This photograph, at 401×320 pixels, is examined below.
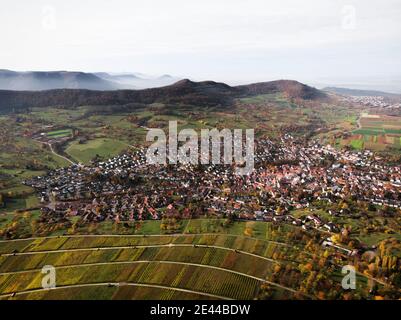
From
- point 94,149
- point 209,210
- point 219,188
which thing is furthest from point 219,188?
point 94,149

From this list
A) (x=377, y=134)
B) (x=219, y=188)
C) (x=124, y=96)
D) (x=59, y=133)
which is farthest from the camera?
(x=124, y=96)

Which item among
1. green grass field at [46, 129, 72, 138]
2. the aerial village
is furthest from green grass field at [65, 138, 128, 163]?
green grass field at [46, 129, 72, 138]

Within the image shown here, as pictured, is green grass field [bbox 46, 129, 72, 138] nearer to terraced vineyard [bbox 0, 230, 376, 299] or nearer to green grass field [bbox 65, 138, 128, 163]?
green grass field [bbox 65, 138, 128, 163]

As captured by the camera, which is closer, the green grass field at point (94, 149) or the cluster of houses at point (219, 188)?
the cluster of houses at point (219, 188)

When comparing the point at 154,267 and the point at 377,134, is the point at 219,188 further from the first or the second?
the point at 377,134

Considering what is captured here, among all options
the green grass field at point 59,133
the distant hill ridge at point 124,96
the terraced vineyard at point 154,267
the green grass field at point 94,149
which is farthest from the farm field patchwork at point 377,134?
the green grass field at point 59,133

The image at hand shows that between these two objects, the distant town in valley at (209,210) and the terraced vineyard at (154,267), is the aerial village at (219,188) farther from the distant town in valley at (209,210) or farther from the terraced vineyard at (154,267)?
the terraced vineyard at (154,267)
